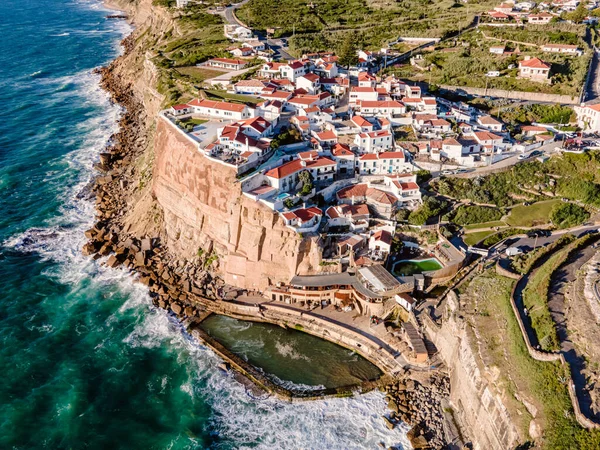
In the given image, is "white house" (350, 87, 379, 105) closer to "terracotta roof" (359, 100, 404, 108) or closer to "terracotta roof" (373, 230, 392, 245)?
"terracotta roof" (359, 100, 404, 108)

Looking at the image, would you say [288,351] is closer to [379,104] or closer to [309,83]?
[379,104]

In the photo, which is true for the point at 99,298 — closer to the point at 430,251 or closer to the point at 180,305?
the point at 180,305

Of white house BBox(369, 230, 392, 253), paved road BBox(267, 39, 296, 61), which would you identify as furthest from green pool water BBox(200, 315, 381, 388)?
paved road BBox(267, 39, 296, 61)

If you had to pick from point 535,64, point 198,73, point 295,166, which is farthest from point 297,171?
point 535,64

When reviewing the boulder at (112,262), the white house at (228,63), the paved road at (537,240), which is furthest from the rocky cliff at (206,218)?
the white house at (228,63)

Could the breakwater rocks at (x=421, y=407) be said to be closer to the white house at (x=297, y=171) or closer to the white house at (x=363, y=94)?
the white house at (x=297, y=171)
